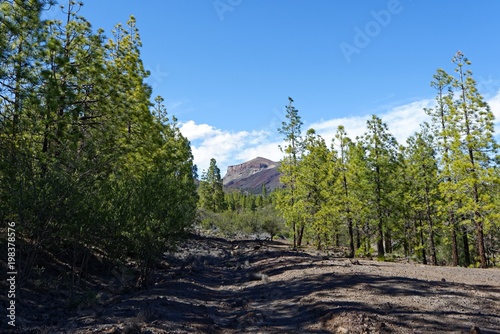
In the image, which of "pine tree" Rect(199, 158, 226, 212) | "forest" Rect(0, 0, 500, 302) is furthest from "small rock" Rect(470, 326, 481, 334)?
"pine tree" Rect(199, 158, 226, 212)

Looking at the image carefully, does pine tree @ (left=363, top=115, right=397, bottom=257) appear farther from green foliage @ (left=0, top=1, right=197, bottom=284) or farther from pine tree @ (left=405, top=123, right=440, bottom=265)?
green foliage @ (left=0, top=1, right=197, bottom=284)

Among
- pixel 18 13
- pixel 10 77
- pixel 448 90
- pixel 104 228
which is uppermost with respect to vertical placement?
pixel 448 90

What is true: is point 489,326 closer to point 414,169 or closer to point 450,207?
point 450,207

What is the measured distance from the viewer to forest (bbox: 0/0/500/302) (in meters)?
7.96

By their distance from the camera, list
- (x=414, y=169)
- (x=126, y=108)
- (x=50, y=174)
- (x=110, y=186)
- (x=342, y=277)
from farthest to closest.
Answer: (x=414, y=169) → (x=126, y=108) → (x=342, y=277) → (x=110, y=186) → (x=50, y=174)

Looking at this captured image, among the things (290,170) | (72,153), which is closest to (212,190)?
(290,170)

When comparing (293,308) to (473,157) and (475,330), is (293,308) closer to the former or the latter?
(475,330)

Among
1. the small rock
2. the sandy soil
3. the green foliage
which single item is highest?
the green foliage

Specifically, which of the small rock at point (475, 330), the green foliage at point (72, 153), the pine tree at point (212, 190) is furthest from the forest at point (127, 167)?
the pine tree at point (212, 190)

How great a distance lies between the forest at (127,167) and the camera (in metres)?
7.96

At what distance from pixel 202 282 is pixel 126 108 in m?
7.85

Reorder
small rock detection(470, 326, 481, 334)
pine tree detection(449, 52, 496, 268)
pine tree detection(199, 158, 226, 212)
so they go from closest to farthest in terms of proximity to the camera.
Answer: small rock detection(470, 326, 481, 334)
pine tree detection(449, 52, 496, 268)
pine tree detection(199, 158, 226, 212)

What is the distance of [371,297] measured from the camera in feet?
30.5

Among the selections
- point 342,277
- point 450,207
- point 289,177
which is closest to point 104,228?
point 342,277
